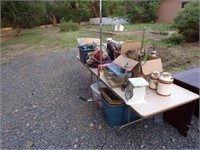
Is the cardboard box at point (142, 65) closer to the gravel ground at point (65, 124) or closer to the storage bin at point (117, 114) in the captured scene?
the storage bin at point (117, 114)

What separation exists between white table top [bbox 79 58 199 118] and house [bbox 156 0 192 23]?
978cm

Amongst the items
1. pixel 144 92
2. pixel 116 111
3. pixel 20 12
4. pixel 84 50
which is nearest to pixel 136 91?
pixel 144 92

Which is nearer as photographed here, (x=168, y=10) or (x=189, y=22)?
(x=189, y=22)

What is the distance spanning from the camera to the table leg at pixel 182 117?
4.93 ft

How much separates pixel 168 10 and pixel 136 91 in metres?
10.5

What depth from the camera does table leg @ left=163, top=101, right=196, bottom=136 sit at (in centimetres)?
150

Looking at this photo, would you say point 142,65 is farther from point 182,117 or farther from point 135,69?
point 182,117

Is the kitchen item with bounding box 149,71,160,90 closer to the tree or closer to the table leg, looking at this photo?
the table leg

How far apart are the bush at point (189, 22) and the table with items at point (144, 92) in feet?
11.1

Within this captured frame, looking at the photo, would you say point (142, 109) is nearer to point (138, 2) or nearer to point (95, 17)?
point (138, 2)

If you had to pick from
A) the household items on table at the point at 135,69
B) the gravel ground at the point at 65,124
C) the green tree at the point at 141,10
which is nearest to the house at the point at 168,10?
the green tree at the point at 141,10

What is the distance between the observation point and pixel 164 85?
1346 millimetres

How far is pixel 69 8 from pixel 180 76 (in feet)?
40.8

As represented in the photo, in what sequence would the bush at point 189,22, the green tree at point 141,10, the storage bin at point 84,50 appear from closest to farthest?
1. the storage bin at point 84,50
2. the bush at point 189,22
3. the green tree at point 141,10
